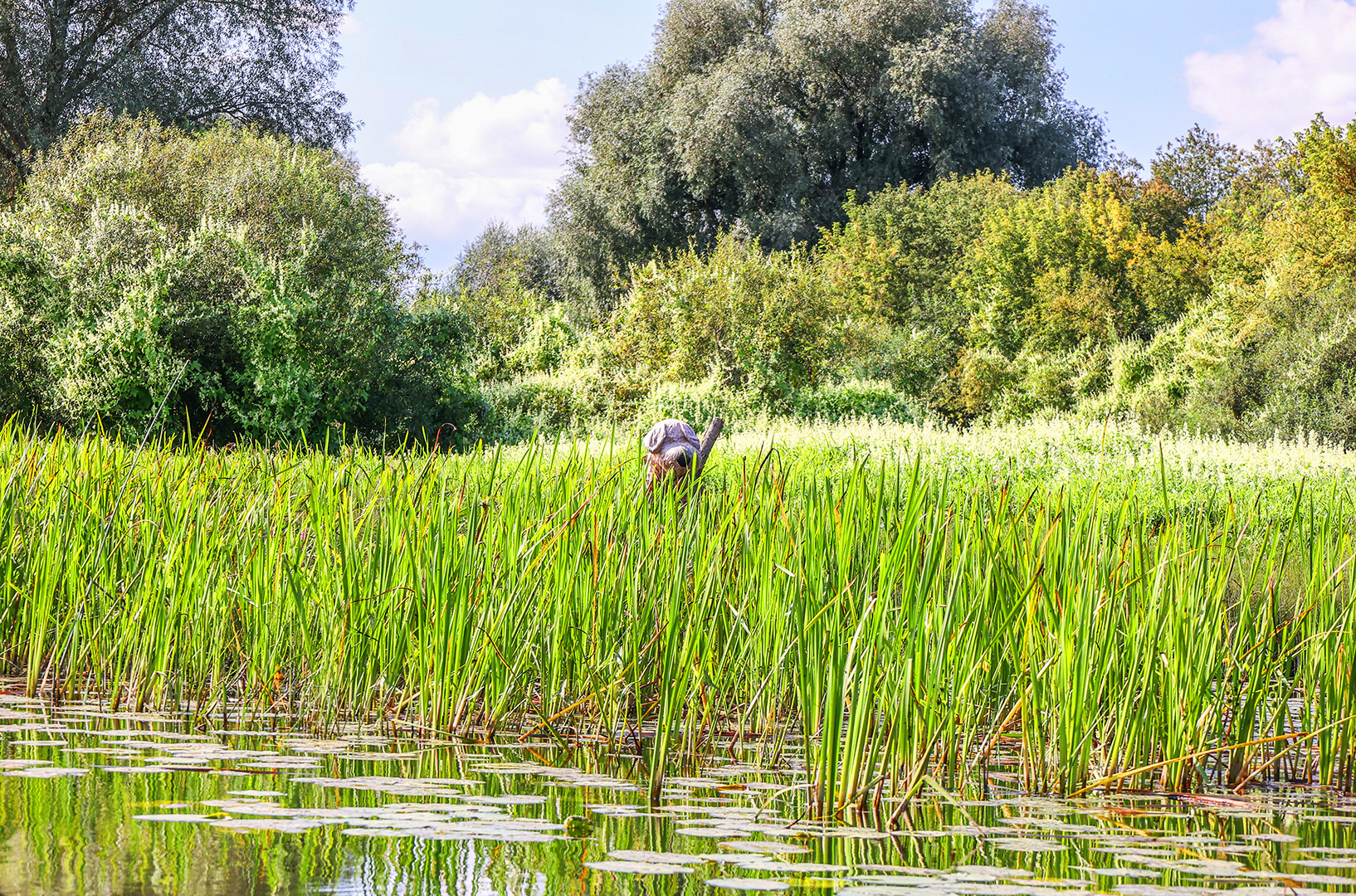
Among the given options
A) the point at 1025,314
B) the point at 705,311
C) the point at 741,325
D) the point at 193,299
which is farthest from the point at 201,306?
the point at 1025,314

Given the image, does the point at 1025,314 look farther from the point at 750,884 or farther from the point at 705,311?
the point at 750,884

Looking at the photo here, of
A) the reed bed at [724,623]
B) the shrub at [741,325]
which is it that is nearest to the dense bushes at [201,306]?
the shrub at [741,325]

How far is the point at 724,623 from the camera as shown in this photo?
4.05m

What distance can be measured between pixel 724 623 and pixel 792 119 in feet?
113

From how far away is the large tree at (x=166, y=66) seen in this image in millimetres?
25422

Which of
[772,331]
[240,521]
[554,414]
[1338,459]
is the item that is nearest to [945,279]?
[772,331]

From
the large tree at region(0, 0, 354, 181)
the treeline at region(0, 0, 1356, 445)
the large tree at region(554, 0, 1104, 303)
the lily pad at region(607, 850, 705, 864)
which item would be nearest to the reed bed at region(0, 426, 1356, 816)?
the lily pad at region(607, 850, 705, 864)

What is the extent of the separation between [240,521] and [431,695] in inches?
53.2

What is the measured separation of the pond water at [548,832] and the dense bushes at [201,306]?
484 inches

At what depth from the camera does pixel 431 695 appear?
12.3 ft

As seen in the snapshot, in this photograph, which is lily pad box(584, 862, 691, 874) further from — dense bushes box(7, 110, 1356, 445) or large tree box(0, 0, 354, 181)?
large tree box(0, 0, 354, 181)

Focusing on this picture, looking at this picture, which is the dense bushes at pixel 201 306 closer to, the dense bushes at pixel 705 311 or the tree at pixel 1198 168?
the dense bushes at pixel 705 311

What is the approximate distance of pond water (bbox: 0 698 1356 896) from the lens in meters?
2.25

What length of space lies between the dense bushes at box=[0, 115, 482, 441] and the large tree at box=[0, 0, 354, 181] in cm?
635
